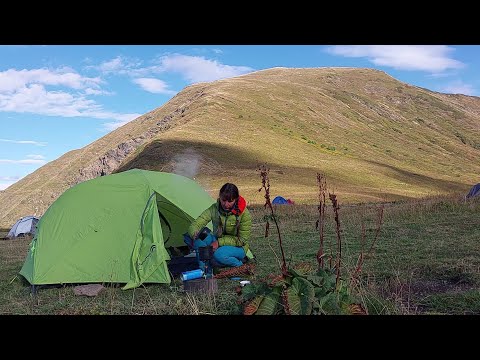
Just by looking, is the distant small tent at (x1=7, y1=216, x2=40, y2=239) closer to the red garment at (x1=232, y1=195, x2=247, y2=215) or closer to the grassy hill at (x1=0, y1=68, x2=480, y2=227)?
the grassy hill at (x1=0, y1=68, x2=480, y2=227)

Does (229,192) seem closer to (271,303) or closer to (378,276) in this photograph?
(378,276)

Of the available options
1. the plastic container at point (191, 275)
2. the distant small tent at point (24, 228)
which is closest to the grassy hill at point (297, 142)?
the distant small tent at point (24, 228)

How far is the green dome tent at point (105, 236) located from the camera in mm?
8555

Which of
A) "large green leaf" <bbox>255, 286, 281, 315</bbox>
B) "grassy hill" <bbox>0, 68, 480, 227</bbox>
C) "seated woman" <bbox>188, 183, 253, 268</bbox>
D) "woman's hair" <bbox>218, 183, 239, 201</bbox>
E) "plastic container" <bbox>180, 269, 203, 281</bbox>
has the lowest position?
"plastic container" <bbox>180, 269, 203, 281</bbox>

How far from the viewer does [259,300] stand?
174 inches

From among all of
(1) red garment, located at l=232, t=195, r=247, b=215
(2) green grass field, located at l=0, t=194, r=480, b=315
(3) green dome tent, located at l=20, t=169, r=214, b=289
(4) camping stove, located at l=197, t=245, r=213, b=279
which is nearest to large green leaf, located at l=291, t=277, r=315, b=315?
(2) green grass field, located at l=0, t=194, r=480, b=315

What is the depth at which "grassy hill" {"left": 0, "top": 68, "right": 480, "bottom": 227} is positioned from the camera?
5916 cm

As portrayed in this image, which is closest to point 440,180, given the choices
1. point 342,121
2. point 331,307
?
point 342,121

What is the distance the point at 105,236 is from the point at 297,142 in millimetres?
71469

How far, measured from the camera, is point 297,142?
7912 cm

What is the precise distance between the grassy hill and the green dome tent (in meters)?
29.0

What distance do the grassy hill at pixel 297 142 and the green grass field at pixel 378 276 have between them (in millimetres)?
Result: 23236

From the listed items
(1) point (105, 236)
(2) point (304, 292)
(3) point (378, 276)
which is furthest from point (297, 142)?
(2) point (304, 292)
